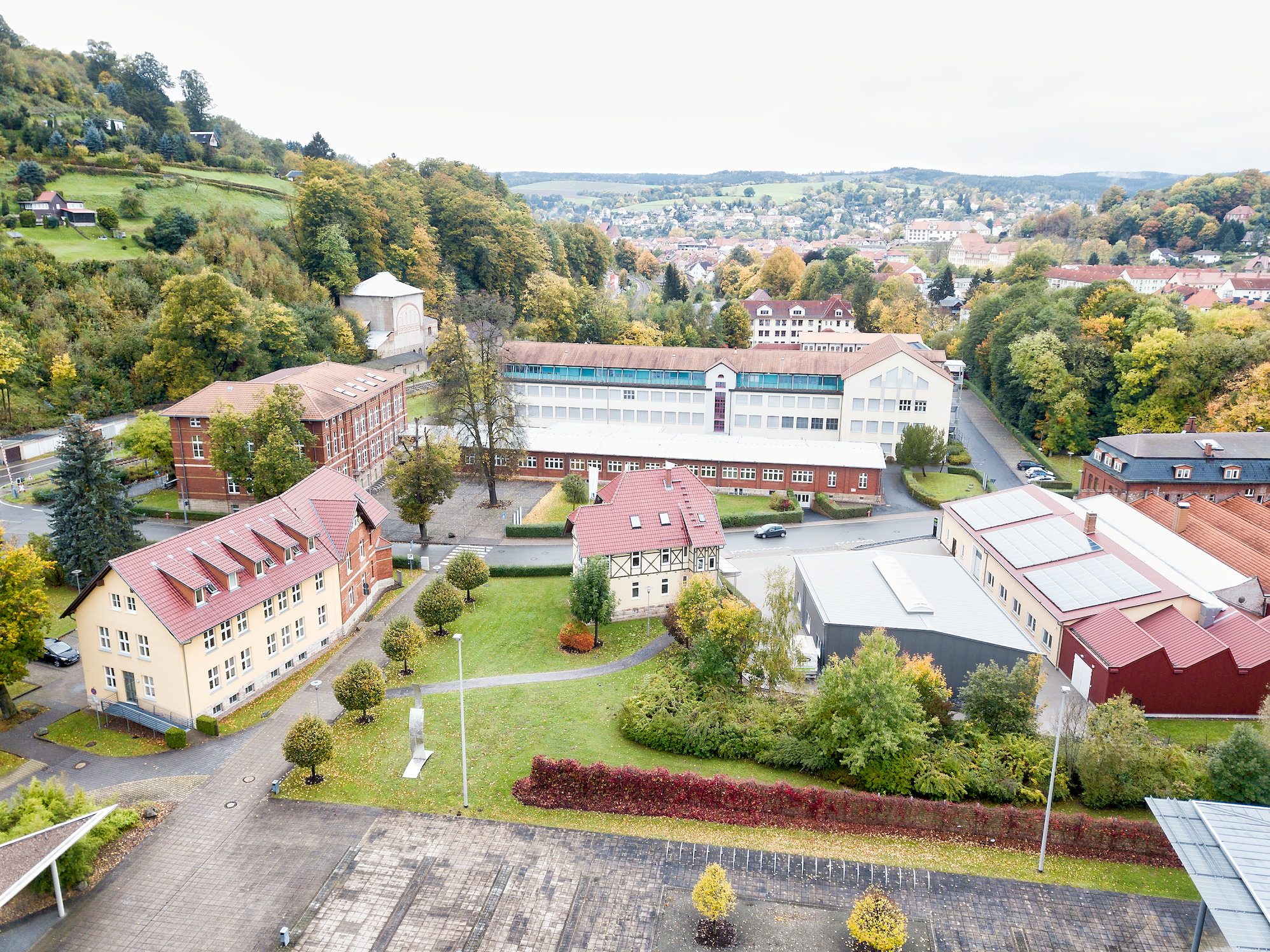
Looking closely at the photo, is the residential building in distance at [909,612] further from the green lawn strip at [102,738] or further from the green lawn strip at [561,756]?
the green lawn strip at [102,738]

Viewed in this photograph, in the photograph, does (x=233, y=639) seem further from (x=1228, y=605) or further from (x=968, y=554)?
(x=1228, y=605)

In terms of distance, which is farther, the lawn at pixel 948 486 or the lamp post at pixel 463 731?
the lawn at pixel 948 486

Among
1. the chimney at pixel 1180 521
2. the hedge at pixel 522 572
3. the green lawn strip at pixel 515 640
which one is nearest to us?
the green lawn strip at pixel 515 640

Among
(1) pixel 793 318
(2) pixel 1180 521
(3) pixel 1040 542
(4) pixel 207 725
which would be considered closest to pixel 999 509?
(3) pixel 1040 542

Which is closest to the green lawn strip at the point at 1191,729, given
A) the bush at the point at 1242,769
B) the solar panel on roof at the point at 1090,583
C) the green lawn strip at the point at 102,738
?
the solar panel on roof at the point at 1090,583

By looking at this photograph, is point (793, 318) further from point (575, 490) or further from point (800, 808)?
point (800, 808)

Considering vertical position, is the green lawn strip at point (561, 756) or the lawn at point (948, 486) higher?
the lawn at point (948, 486)
